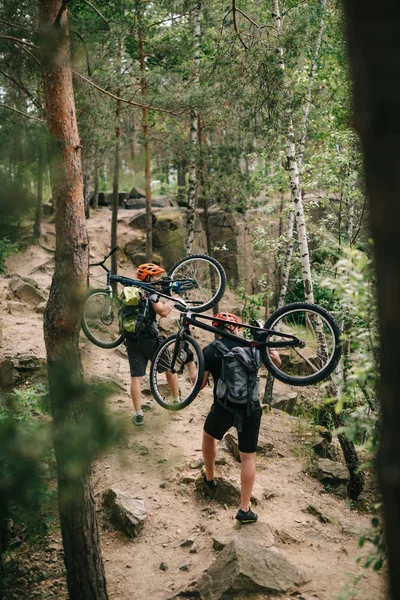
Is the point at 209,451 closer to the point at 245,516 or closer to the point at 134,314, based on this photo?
the point at 245,516

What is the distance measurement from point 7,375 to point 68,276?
4262mm

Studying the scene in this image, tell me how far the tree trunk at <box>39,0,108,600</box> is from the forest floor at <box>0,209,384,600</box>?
54cm

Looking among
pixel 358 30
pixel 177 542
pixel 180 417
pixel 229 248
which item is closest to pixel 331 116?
pixel 229 248

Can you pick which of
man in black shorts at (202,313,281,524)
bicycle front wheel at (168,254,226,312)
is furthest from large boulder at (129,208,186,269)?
man in black shorts at (202,313,281,524)

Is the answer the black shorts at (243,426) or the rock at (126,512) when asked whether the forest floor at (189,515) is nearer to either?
the rock at (126,512)

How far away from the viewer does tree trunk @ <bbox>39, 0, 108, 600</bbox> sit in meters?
5.49

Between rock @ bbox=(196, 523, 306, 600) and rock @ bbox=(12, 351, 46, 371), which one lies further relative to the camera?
rock @ bbox=(12, 351, 46, 371)

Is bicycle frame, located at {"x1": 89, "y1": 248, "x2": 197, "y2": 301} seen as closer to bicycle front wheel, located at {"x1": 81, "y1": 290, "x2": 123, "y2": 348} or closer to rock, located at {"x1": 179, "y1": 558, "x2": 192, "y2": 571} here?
bicycle front wheel, located at {"x1": 81, "y1": 290, "x2": 123, "y2": 348}

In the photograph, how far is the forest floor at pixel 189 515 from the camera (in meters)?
5.78

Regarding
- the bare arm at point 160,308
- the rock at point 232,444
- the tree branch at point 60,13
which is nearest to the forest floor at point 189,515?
the rock at point 232,444

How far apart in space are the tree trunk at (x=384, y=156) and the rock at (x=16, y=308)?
36.0ft

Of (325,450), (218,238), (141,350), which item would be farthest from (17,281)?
(325,450)

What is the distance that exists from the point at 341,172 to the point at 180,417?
612cm

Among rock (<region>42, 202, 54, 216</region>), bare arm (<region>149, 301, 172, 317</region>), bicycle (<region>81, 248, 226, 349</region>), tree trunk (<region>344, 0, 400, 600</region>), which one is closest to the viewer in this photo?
tree trunk (<region>344, 0, 400, 600</region>)
